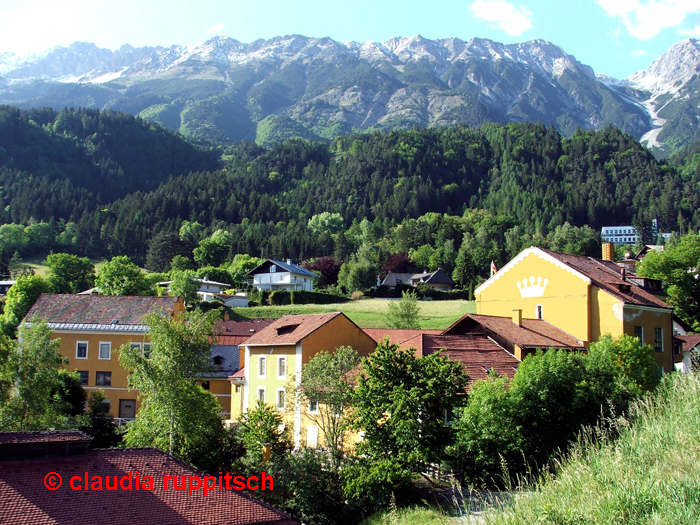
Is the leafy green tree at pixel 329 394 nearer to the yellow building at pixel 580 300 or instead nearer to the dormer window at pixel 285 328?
the dormer window at pixel 285 328

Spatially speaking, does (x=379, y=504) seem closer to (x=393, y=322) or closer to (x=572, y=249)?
(x=393, y=322)

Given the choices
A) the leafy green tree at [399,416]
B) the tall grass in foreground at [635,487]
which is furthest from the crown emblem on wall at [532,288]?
the tall grass in foreground at [635,487]

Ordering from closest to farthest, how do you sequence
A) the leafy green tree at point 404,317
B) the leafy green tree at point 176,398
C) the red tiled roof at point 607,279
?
1. the leafy green tree at point 176,398
2. the red tiled roof at point 607,279
3. the leafy green tree at point 404,317

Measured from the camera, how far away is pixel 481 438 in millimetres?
25812

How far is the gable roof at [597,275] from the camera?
1527 inches

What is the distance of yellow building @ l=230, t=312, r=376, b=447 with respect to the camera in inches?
1517

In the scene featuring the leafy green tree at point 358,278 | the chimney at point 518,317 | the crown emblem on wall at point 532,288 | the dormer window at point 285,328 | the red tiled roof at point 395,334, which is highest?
the leafy green tree at point 358,278

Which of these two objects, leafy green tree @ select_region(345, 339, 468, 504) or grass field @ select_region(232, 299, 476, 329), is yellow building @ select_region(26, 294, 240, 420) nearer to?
leafy green tree @ select_region(345, 339, 468, 504)

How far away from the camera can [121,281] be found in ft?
316

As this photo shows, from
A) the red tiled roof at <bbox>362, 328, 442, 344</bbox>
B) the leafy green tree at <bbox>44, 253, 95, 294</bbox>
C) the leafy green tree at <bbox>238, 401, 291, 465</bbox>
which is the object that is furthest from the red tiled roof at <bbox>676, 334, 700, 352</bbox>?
the leafy green tree at <bbox>44, 253, 95, 294</bbox>

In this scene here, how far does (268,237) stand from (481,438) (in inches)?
Answer: 6057

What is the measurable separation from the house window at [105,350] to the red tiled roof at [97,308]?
Result: 184 cm

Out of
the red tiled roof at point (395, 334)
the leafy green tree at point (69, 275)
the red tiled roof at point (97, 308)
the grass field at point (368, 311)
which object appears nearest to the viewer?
the red tiled roof at point (395, 334)

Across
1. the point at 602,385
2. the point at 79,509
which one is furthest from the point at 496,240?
the point at 79,509
